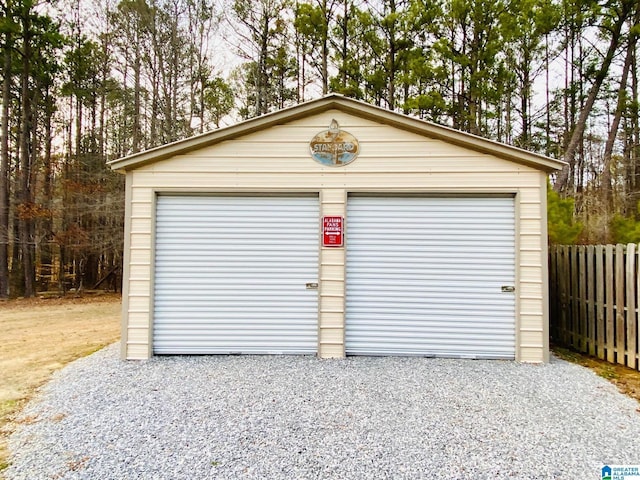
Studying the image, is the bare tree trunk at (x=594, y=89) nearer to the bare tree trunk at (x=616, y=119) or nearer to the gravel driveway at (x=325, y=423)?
the bare tree trunk at (x=616, y=119)

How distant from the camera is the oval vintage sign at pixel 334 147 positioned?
205 inches

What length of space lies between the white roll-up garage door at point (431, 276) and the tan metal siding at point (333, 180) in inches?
7.1

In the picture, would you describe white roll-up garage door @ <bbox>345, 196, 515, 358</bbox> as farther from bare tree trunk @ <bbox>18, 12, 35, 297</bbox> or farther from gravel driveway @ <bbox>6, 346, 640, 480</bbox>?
bare tree trunk @ <bbox>18, 12, 35, 297</bbox>

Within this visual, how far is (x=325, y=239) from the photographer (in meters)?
5.15

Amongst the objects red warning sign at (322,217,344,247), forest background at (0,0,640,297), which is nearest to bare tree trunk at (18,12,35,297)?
forest background at (0,0,640,297)

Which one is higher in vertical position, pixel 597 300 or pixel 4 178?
pixel 4 178

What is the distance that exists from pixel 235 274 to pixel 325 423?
2625 millimetres

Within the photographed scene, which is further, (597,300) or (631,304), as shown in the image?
(597,300)

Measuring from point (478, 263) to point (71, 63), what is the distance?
1717 centimetres

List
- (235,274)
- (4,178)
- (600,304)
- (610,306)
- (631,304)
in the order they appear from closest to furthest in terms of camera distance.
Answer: (631,304)
(610,306)
(600,304)
(235,274)
(4,178)

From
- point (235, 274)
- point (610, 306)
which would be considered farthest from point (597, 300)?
point (235, 274)

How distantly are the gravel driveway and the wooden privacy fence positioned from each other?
0.76 m

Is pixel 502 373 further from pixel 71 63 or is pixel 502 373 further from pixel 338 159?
pixel 71 63

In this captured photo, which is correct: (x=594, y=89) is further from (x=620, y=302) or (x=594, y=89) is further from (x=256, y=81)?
(x=256, y=81)
